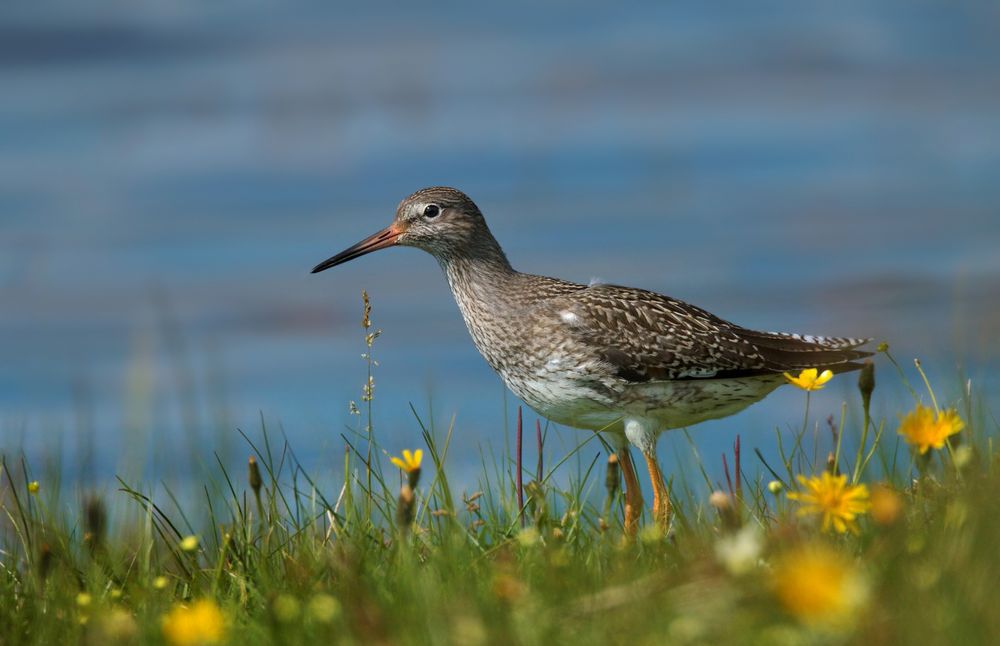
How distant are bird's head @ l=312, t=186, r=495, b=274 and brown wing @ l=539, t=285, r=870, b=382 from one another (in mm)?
1015

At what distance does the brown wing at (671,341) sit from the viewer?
7.98 m

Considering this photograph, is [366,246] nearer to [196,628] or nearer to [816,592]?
[196,628]

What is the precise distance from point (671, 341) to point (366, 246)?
2474 mm

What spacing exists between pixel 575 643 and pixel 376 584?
1334mm

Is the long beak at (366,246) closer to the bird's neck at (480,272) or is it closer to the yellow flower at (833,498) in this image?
the bird's neck at (480,272)

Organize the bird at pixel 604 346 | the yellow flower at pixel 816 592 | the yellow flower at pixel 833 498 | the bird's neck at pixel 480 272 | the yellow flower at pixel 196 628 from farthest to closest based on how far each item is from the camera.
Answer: the bird's neck at pixel 480 272 → the bird at pixel 604 346 → the yellow flower at pixel 833 498 → the yellow flower at pixel 196 628 → the yellow flower at pixel 816 592

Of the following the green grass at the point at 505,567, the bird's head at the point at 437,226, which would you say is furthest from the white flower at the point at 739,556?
the bird's head at the point at 437,226

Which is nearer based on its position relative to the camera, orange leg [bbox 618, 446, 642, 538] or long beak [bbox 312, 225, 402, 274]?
orange leg [bbox 618, 446, 642, 538]

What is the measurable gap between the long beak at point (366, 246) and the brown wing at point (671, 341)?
151cm

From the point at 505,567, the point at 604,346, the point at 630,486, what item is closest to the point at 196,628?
the point at 505,567

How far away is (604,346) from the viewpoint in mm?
7941

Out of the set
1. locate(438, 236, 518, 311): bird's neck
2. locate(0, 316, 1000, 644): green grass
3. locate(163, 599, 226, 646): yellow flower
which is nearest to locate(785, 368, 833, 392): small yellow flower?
locate(0, 316, 1000, 644): green grass

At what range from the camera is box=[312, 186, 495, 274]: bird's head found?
29.6 ft

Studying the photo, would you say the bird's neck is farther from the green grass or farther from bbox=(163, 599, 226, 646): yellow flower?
bbox=(163, 599, 226, 646): yellow flower
